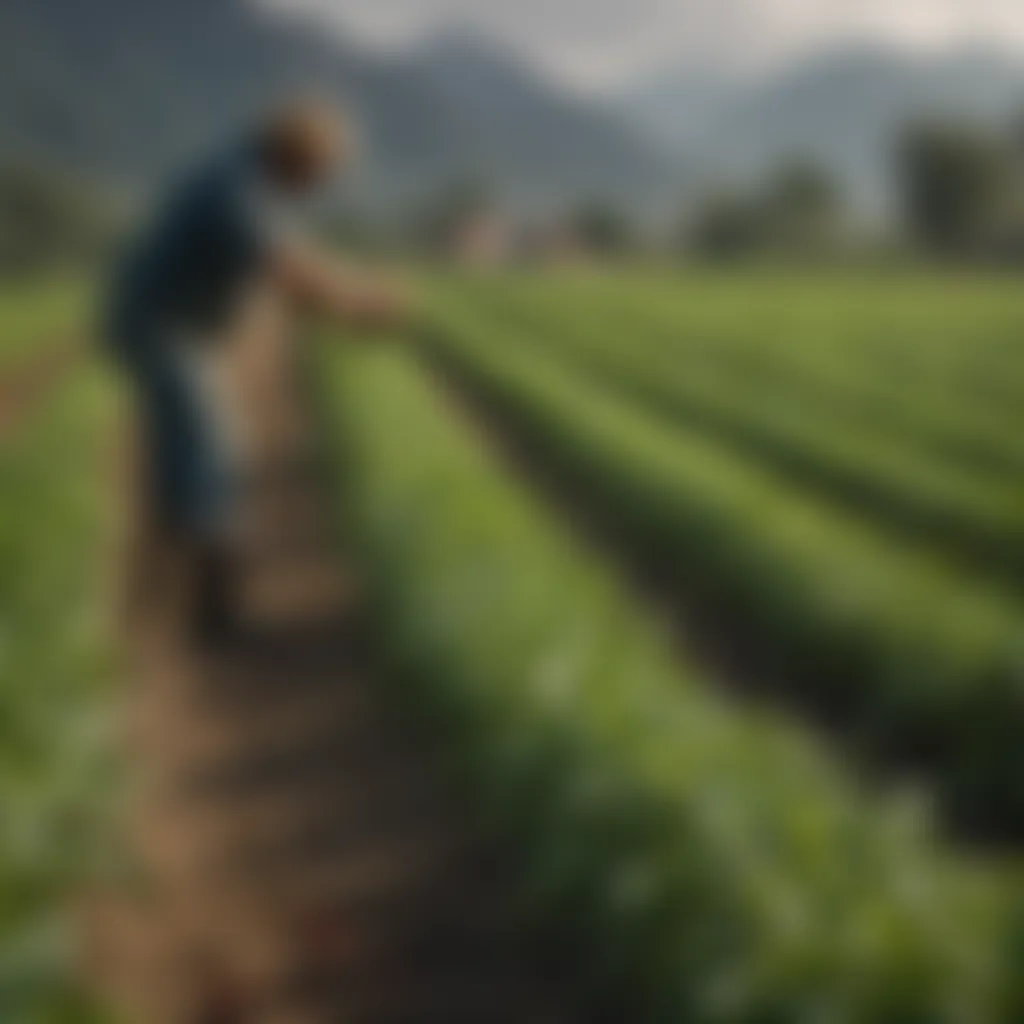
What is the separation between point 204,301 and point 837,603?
5.72ft

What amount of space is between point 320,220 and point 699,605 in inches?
102

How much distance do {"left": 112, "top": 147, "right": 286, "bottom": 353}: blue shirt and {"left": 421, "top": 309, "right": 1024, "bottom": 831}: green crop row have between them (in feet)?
5.32

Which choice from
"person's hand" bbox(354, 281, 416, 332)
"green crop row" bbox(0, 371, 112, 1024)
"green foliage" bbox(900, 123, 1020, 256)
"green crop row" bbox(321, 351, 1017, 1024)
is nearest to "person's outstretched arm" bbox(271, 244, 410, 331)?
"person's hand" bbox(354, 281, 416, 332)

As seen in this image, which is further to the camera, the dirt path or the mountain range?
the dirt path

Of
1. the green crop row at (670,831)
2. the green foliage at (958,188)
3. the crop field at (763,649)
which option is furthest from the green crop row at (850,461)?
the green crop row at (670,831)

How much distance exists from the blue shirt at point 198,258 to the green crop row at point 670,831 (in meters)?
1.00

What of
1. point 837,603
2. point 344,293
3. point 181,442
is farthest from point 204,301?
point 837,603

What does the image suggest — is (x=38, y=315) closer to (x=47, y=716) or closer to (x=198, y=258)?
(x=198, y=258)

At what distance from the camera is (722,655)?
5.05m

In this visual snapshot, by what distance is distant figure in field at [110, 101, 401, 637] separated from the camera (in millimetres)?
3502

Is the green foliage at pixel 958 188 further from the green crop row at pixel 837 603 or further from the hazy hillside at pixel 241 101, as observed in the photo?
the green crop row at pixel 837 603

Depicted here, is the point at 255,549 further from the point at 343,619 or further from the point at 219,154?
the point at 219,154

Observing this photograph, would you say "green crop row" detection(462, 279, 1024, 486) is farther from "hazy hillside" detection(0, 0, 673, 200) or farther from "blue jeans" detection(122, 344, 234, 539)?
"blue jeans" detection(122, 344, 234, 539)

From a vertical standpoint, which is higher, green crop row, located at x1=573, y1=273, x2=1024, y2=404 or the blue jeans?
green crop row, located at x1=573, y1=273, x2=1024, y2=404
